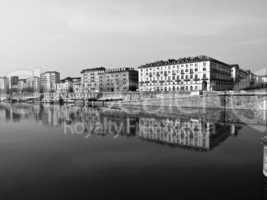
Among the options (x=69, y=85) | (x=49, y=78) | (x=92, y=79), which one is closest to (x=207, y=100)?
(x=92, y=79)

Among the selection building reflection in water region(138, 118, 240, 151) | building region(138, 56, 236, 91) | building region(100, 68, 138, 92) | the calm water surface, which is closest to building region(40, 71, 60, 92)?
building region(100, 68, 138, 92)

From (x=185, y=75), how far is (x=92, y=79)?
5520 cm

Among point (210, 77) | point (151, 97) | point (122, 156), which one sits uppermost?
→ point (210, 77)

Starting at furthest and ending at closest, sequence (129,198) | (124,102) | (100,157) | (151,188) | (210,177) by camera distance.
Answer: (124,102) < (100,157) < (210,177) < (151,188) < (129,198)

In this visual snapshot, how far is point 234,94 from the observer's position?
1901 inches

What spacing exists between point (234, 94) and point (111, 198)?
44.8 m

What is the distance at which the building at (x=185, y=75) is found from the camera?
72.3m

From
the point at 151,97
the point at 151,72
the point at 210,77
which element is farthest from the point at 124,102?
the point at 210,77

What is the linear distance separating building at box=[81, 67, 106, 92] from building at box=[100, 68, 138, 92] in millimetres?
2154

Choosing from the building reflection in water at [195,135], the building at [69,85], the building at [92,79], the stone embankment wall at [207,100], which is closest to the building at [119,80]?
the building at [92,79]

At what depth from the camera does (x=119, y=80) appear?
103 m

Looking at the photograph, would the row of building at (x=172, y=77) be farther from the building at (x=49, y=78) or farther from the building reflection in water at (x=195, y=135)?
the building at (x=49, y=78)

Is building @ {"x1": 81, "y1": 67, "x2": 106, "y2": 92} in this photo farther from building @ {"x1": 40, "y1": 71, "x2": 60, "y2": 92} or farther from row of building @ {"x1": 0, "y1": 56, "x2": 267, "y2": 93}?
building @ {"x1": 40, "y1": 71, "x2": 60, "y2": 92}

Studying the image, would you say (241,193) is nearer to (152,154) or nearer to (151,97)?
(152,154)
